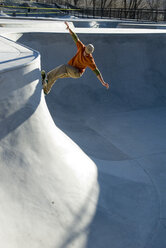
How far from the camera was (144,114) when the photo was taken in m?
9.84

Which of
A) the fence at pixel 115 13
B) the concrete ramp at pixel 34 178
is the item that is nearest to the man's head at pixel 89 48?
the concrete ramp at pixel 34 178

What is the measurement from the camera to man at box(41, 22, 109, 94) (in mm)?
5410

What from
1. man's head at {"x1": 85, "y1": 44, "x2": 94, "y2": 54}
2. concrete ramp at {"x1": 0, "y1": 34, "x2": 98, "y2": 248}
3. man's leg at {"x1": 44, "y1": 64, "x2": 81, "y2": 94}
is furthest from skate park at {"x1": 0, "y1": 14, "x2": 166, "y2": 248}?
man's head at {"x1": 85, "y1": 44, "x2": 94, "y2": 54}

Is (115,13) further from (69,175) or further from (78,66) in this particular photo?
(69,175)

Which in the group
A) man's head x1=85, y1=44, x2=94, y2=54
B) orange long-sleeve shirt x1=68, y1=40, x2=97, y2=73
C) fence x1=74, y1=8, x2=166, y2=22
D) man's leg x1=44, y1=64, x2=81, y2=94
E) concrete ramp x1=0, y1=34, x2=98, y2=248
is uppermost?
man's head x1=85, y1=44, x2=94, y2=54

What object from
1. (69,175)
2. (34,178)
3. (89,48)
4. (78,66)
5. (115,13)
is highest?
(89,48)

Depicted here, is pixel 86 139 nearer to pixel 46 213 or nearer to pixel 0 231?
pixel 46 213

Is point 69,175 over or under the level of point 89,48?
under

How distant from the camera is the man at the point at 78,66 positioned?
17.7 feet

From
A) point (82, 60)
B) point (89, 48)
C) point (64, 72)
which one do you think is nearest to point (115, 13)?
point (64, 72)

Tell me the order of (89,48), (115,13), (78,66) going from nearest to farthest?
(89,48)
(78,66)
(115,13)

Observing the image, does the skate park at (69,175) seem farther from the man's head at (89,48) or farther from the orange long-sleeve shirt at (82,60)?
the man's head at (89,48)

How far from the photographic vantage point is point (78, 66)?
561cm

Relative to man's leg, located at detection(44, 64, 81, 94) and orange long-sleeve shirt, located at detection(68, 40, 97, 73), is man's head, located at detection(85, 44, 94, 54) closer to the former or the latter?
orange long-sleeve shirt, located at detection(68, 40, 97, 73)
